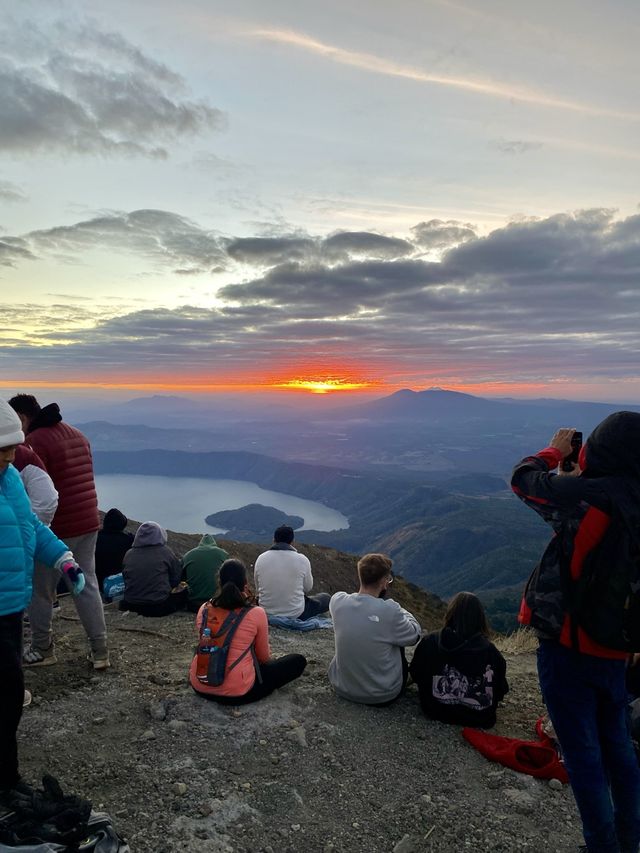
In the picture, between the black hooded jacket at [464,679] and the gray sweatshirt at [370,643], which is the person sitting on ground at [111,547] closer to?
the gray sweatshirt at [370,643]

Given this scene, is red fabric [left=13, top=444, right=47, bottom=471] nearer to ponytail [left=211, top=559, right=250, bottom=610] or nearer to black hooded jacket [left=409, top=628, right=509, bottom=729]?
ponytail [left=211, top=559, right=250, bottom=610]

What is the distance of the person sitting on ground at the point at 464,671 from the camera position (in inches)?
186

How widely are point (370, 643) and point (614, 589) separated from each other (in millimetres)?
2726

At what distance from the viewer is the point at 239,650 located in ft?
15.4

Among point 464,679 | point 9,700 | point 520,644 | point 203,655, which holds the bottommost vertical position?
point 520,644

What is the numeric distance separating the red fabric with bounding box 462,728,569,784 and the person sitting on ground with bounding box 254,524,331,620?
149 inches

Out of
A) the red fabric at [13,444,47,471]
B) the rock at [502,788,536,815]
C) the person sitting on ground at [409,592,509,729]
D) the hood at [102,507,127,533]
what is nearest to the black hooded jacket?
the person sitting on ground at [409,592,509,729]

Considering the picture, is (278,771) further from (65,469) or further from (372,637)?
(65,469)

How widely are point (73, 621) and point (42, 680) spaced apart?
2.81m

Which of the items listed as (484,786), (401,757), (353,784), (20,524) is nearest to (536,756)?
(484,786)

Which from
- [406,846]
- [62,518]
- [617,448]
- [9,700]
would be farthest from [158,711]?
[617,448]

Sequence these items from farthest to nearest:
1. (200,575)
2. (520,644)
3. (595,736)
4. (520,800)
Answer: (520,644) < (200,575) < (520,800) < (595,736)

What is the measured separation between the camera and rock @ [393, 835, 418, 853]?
3.32 m

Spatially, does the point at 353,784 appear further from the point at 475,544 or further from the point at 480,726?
the point at 475,544
